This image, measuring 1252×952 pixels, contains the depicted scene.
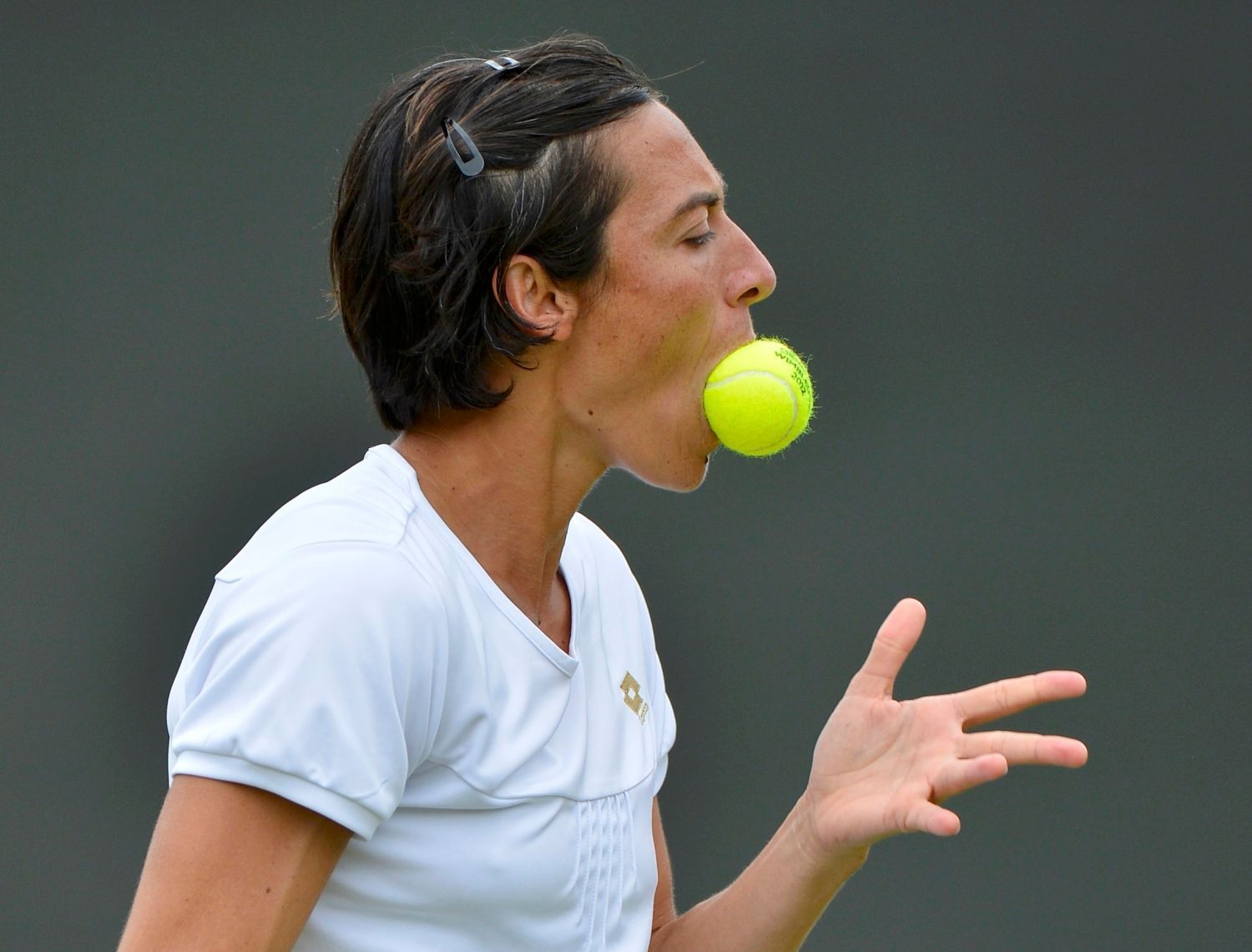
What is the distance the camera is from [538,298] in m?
1.37

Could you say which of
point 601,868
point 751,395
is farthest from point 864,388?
point 601,868

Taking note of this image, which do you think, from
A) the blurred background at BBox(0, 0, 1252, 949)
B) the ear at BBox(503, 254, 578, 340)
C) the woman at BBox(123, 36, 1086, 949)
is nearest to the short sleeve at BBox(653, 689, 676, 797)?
the woman at BBox(123, 36, 1086, 949)

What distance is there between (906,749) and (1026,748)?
164mm

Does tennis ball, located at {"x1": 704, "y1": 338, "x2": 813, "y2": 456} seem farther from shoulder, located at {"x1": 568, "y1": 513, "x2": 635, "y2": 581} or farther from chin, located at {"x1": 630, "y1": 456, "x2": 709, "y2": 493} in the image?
shoulder, located at {"x1": 568, "y1": 513, "x2": 635, "y2": 581}

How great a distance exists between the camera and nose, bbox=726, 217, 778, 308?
140cm

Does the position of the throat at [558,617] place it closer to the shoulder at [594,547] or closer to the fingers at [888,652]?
the shoulder at [594,547]

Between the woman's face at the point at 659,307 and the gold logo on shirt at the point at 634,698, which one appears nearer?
the woman's face at the point at 659,307

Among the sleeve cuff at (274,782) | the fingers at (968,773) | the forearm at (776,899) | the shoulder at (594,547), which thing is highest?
the shoulder at (594,547)

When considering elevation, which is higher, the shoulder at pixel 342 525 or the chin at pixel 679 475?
the chin at pixel 679 475

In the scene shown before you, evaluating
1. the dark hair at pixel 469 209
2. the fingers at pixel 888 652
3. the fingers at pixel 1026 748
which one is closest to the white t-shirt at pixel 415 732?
the dark hair at pixel 469 209

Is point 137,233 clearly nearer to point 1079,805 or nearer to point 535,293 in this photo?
point 535,293

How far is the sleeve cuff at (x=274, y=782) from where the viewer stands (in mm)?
1023

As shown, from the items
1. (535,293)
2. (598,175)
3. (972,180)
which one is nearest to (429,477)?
(535,293)

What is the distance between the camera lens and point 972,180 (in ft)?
9.67
